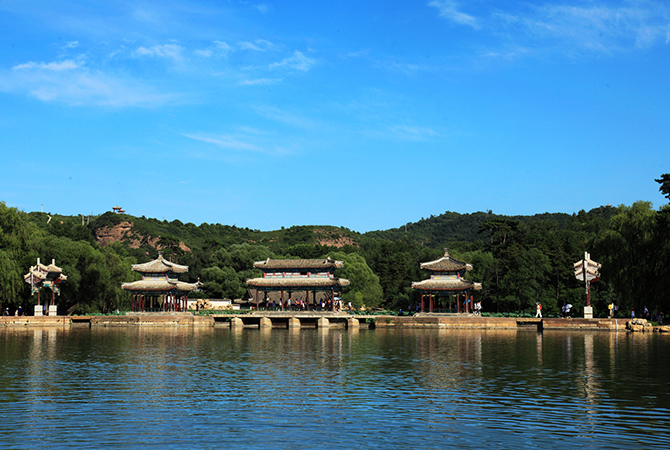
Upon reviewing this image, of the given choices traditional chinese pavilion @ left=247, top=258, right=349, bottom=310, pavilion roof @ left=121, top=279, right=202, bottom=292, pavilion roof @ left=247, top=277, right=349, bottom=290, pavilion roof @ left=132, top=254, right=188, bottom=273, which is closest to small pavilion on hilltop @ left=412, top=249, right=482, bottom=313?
pavilion roof @ left=247, top=277, right=349, bottom=290

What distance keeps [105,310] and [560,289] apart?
186ft

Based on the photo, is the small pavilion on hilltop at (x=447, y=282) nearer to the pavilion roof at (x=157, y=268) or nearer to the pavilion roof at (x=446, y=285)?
the pavilion roof at (x=446, y=285)

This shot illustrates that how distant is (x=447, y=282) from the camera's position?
71250 mm

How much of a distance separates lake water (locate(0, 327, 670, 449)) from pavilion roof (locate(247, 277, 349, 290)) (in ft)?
123

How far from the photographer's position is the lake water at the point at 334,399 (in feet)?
49.4

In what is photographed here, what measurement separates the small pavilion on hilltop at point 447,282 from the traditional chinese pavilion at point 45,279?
39.0 metres

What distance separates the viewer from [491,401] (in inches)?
787

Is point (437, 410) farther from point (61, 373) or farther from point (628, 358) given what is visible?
point (628, 358)

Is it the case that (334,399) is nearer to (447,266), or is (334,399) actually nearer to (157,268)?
(447,266)

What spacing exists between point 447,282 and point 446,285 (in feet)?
1.55

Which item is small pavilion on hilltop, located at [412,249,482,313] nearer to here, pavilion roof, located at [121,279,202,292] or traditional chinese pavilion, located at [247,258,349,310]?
traditional chinese pavilion, located at [247,258,349,310]

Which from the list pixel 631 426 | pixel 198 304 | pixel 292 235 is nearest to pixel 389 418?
pixel 631 426

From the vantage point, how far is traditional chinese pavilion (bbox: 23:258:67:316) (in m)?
65.5

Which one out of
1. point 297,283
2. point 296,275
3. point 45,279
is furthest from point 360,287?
point 45,279
